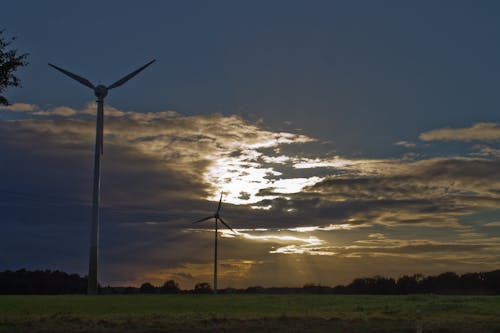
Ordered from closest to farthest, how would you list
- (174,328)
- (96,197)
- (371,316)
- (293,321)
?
(174,328), (293,321), (371,316), (96,197)

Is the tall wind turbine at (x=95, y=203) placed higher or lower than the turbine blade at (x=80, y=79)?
lower

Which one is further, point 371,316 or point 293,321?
point 371,316

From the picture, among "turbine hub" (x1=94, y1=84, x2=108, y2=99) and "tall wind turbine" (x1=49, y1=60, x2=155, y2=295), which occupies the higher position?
"turbine hub" (x1=94, y1=84, x2=108, y2=99)

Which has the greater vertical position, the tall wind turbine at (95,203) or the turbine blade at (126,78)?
the turbine blade at (126,78)

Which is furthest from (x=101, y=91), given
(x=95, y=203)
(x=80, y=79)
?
(x=95, y=203)

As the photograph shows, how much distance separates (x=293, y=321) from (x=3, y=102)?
32.1 metres

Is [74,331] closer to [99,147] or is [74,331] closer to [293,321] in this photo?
[293,321]

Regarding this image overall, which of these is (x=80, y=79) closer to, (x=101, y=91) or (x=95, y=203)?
(x=101, y=91)

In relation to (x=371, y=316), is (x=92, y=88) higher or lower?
higher

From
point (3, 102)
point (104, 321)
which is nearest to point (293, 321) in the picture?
point (104, 321)

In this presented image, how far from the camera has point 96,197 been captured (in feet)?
322

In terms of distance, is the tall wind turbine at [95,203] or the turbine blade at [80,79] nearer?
the tall wind turbine at [95,203]

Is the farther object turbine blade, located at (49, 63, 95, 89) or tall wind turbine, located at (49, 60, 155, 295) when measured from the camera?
turbine blade, located at (49, 63, 95, 89)

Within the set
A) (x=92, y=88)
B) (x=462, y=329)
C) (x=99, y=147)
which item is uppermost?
(x=92, y=88)
